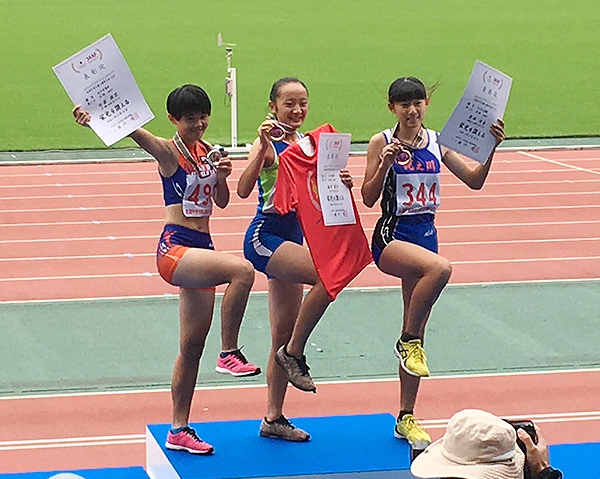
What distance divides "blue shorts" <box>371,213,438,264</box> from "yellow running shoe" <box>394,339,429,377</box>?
0.45 metres

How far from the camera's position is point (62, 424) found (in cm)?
745

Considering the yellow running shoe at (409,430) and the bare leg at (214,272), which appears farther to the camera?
the yellow running shoe at (409,430)

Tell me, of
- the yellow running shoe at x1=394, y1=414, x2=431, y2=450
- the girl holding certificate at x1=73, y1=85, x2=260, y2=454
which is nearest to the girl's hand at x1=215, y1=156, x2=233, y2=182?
the girl holding certificate at x1=73, y1=85, x2=260, y2=454

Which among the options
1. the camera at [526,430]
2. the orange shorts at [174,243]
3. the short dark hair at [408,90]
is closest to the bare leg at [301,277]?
the orange shorts at [174,243]

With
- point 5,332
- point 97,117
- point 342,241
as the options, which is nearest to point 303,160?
point 342,241

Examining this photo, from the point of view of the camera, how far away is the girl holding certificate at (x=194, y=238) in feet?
18.5

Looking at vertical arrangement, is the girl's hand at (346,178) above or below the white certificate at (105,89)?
below

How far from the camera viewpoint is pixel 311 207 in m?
5.87

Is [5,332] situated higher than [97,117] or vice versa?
[97,117]

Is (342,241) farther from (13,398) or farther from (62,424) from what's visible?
(13,398)

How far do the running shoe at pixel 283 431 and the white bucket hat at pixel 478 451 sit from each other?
2.65 metres

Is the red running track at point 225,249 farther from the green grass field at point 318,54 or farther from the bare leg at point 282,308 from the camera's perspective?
the green grass field at point 318,54

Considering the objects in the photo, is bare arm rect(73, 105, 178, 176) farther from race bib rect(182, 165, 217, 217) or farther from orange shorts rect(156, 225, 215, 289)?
orange shorts rect(156, 225, 215, 289)

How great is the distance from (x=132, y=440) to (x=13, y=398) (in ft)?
3.72
